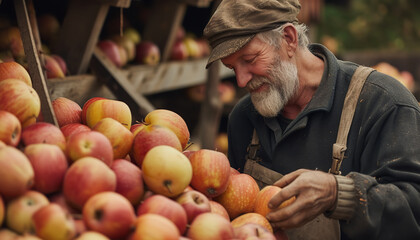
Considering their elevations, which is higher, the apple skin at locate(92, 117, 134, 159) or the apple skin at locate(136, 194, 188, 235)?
the apple skin at locate(92, 117, 134, 159)

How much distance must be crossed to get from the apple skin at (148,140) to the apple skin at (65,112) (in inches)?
12.5

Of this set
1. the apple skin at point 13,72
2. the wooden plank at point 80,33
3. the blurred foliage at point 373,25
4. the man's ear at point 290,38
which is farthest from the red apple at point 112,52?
the blurred foliage at point 373,25

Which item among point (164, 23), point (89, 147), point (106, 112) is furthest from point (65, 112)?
point (164, 23)

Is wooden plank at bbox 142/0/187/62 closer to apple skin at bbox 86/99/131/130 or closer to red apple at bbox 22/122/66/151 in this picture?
apple skin at bbox 86/99/131/130

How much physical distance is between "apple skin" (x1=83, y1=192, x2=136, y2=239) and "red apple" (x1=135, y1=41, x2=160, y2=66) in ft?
8.89

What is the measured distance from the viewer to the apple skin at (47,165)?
1415 millimetres

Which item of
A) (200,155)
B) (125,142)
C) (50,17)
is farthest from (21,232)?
(50,17)

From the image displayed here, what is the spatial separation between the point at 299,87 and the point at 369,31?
14.7 metres

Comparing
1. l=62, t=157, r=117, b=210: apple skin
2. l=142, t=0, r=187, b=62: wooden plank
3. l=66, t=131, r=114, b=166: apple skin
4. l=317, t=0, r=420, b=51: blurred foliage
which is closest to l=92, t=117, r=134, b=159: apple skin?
l=66, t=131, r=114, b=166: apple skin

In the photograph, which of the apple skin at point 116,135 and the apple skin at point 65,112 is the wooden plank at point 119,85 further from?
the apple skin at point 116,135

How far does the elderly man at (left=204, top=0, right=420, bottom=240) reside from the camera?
6.27 feet

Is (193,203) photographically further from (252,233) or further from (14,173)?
(14,173)

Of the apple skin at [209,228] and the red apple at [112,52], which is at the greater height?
the apple skin at [209,228]

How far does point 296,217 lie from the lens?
5.89 ft
